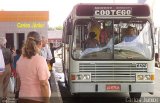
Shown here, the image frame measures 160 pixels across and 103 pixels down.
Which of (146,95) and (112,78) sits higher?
(112,78)

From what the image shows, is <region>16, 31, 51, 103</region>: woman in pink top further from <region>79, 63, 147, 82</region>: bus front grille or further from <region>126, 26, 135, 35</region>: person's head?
<region>126, 26, 135, 35</region>: person's head

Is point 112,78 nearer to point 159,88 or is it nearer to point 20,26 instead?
point 159,88

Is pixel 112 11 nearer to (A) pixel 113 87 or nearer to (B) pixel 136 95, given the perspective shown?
(A) pixel 113 87

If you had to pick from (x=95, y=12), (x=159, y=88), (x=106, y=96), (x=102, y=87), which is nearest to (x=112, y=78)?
(x=102, y=87)

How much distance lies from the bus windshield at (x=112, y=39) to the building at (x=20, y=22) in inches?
768

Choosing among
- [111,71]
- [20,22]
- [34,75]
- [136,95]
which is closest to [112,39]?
[111,71]

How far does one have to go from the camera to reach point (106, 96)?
13.0 metres

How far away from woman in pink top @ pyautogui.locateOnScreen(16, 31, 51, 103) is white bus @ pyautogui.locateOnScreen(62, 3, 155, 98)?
195 inches

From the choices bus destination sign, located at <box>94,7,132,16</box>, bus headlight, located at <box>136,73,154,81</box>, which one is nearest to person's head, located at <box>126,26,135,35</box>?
bus destination sign, located at <box>94,7,132,16</box>

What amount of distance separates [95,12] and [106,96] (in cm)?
342

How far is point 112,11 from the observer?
10.5m

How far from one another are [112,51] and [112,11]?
3.32ft

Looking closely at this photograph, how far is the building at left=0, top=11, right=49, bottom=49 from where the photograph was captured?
98.1ft

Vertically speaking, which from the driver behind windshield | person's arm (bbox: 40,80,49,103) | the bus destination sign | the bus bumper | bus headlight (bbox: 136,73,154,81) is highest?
the bus destination sign
